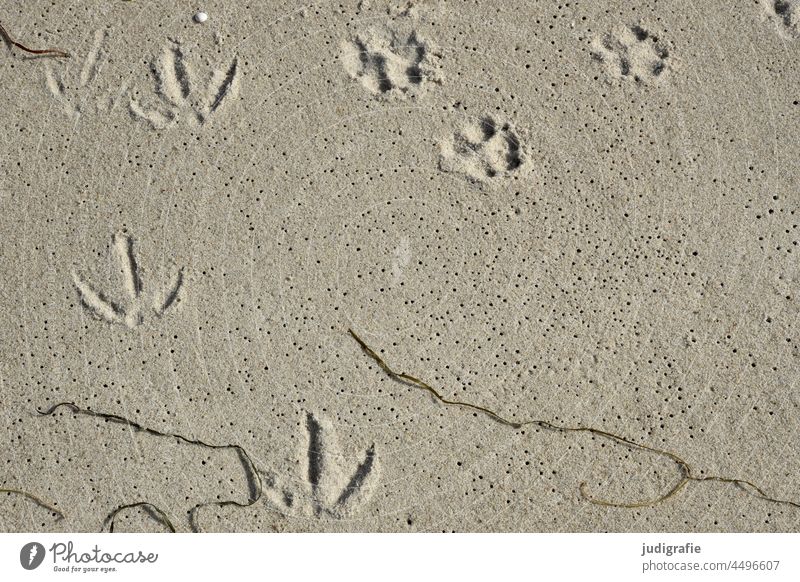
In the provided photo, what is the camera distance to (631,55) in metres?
2.25

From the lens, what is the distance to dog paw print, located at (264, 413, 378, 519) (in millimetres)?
2189

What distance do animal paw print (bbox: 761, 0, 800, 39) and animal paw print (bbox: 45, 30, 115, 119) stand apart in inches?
89.1

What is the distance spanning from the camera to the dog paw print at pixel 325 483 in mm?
2189

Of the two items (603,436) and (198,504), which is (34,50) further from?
(603,436)

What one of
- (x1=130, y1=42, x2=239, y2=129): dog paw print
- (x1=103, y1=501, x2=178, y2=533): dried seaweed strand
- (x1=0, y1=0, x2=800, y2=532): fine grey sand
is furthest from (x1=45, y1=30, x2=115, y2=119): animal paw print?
(x1=103, y1=501, x2=178, y2=533): dried seaweed strand

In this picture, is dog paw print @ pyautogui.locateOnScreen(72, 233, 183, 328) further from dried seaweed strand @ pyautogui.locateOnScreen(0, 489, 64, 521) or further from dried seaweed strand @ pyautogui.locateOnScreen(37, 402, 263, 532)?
dried seaweed strand @ pyautogui.locateOnScreen(0, 489, 64, 521)

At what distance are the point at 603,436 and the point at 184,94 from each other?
1.81 m

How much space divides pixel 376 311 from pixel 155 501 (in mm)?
954

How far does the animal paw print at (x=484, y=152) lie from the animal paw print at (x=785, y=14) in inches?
37.9

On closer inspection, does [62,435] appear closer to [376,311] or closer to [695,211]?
[376,311]
